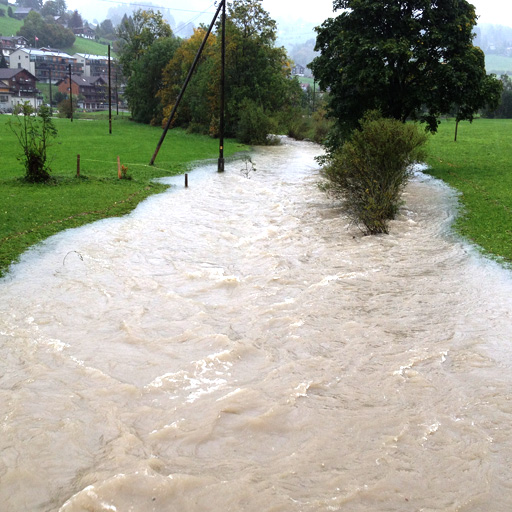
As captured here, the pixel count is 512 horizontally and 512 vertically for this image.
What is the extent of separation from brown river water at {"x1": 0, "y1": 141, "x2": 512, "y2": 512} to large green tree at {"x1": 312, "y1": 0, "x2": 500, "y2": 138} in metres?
14.2

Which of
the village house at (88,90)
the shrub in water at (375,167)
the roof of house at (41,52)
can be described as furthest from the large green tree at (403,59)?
the roof of house at (41,52)

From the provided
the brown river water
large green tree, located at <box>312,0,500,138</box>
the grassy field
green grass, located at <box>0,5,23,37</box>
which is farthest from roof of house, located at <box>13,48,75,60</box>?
the brown river water

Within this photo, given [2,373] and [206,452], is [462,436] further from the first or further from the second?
[2,373]

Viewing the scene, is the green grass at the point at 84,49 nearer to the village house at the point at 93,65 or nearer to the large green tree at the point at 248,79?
the village house at the point at 93,65

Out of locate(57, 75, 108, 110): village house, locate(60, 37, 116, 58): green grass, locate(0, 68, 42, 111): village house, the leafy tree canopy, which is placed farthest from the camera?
locate(60, 37, 116, 58): green grass

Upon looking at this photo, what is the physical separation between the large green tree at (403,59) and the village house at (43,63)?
396ft

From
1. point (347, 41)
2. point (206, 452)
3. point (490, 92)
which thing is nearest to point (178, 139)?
point (347, 41)

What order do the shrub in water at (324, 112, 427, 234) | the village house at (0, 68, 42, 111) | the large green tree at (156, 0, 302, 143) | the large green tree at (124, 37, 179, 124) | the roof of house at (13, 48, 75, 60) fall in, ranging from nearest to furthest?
1. the shrub in water at (324, 112, 427, 234)
2. the large green tree at (156, 0, 302, 143)
3. the large green tree at (124, 37, 179, 124)
4. the village house at (0, 68, 42, 111)
5. the roof of house at (13, 48, 75, 60)

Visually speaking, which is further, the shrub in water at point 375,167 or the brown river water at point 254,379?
the shrub in water at point 375,167

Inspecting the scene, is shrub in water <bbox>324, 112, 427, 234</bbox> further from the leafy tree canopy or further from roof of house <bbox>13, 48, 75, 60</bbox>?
roof of house <bbox>13, 48, 75, 60</bbox>

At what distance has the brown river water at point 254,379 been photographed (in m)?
5.89

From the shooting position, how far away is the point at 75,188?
22734mm

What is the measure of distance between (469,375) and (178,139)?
1782 inches

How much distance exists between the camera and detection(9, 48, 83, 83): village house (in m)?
139
